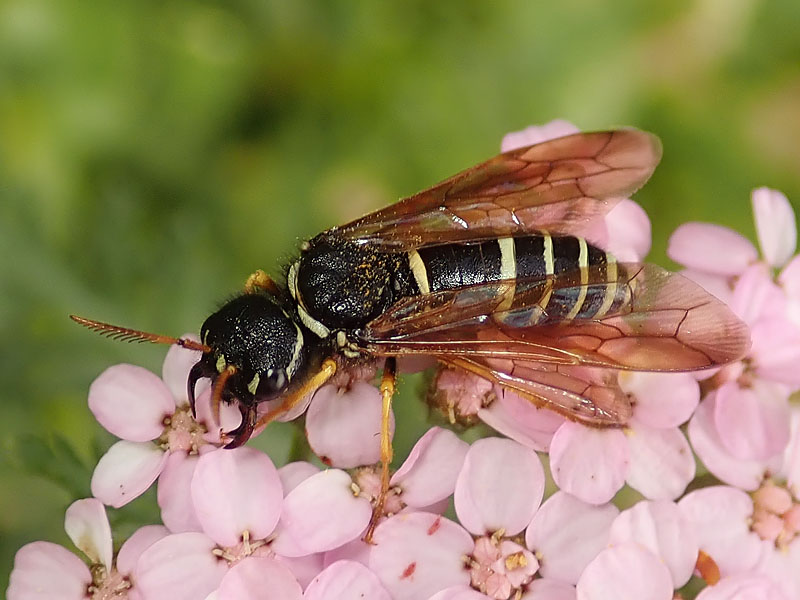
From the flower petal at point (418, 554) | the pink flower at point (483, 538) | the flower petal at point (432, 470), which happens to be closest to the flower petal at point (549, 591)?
the pink flower at point (483, 538)

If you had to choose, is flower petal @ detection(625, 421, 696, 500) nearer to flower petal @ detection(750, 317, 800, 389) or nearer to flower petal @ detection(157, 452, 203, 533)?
flower petal @ detection(750, 317, 800, 389)

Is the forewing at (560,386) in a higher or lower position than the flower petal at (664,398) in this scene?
higher

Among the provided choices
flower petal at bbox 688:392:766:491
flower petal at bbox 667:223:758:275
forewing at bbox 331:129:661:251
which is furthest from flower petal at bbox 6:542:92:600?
flower petal at bbox 667:223:758:275

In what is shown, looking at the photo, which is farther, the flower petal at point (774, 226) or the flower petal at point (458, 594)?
the flower petal at point (774, 226)

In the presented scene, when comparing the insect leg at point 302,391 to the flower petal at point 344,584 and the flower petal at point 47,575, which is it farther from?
the flower petal at point 47,575

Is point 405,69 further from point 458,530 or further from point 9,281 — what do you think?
point 458,530

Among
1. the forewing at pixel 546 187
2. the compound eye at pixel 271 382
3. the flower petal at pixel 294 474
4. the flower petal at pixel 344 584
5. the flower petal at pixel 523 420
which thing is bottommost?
the flower petal at pixel 344 584
